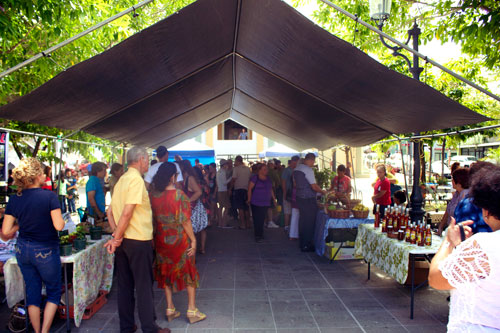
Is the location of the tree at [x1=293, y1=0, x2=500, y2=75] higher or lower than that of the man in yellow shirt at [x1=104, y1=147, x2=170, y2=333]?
higher

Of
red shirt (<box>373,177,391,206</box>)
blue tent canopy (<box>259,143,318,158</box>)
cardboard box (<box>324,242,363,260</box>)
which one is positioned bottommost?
cardboard box (<box>324,242,363,260</box>)

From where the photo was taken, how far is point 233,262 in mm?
6188

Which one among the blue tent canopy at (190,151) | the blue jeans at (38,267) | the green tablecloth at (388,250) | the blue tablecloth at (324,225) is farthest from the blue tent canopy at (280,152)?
the blue jeans at (38,267)

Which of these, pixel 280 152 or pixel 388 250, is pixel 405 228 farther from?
pixel 280 152

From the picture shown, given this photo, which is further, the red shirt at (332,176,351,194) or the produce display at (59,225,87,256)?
the red shirt at (332,176,351,194)

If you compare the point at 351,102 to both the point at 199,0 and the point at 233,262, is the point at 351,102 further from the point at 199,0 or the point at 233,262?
the point at 233,262

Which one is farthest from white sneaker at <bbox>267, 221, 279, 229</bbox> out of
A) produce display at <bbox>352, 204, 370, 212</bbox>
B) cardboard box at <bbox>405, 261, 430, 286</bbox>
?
cardboard box at <bbox>405, 261, 430, 286</bbox>

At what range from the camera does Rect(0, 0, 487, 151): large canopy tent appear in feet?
11.2

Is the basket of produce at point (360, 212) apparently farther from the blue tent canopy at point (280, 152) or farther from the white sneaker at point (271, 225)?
the blue tent canopy at point (280, 152)

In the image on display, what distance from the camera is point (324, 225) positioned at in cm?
619

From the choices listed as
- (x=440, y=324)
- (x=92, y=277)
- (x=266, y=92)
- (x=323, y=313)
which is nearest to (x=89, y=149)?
(x=266, y=92)

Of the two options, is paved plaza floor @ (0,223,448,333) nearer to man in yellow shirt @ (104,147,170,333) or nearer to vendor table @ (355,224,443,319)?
vendor table @ (355,224,443,319)

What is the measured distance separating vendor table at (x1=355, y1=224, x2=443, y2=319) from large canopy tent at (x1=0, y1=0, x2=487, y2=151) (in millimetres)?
1574

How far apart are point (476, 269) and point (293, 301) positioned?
3170mm
